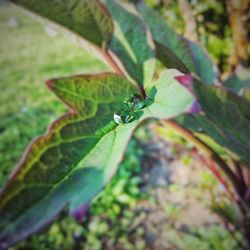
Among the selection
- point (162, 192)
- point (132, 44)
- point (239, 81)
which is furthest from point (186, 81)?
point (162, 192)

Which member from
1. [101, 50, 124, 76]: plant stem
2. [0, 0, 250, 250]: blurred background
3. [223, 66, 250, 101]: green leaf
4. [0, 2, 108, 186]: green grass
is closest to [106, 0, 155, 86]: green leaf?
[101, 50, 124, 76]: plant stem

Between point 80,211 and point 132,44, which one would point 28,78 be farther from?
point 80,211

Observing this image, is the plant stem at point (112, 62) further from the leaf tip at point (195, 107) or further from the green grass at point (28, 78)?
the green grass at point (28, 78)

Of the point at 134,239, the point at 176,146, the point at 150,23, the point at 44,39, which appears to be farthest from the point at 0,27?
the point at 150,23

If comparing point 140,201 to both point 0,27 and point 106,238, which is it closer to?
point 106,238

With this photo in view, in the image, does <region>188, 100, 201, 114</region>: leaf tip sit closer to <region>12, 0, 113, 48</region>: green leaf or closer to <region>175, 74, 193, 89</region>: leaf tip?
<region>175, 74, 193, 89</region>: leaf tip
